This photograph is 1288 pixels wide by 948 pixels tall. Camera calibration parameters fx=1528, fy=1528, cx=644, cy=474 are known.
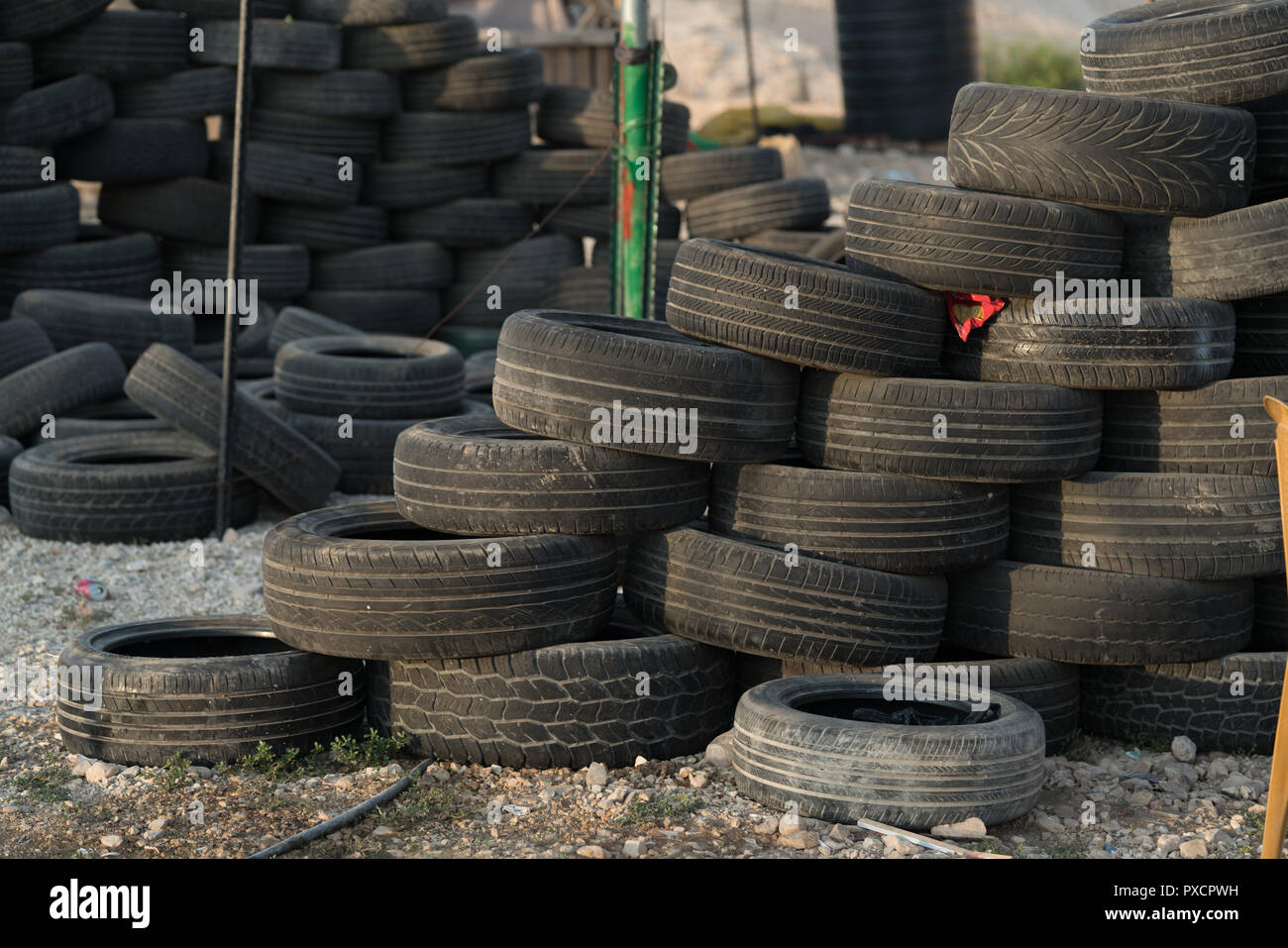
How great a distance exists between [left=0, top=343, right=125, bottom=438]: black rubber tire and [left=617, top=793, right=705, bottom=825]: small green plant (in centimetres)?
605

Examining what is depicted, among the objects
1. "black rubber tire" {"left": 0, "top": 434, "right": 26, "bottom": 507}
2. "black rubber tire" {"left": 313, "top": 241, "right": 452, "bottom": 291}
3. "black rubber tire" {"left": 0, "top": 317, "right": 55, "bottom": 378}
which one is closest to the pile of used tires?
"black rubber tire" {"left": 0, "top": 434, "right": 26, "bottom": 507}

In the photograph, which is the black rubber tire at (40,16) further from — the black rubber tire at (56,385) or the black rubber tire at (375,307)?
the black rubber tire at (56,385)

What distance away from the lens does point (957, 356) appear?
241 inches

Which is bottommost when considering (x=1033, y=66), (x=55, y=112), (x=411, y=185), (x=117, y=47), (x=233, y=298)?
(x=233, y=298)

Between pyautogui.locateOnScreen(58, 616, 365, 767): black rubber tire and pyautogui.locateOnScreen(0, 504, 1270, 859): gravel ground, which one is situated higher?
pyautogui.locateOnScreen(58, 616, 365, 767): black rubber tire

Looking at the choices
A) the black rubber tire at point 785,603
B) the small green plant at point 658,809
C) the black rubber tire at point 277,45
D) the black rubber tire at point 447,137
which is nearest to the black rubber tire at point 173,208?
the black rubber tire at point 277,45

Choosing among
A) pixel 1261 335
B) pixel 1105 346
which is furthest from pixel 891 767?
pixel 1261 335

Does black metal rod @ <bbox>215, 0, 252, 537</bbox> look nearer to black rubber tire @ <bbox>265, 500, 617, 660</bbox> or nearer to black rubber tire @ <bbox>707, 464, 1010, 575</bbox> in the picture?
black rubber tire @ <bbox>265, 500, 617, 660</bbox>

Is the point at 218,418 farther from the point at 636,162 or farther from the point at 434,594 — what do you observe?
the point at 434,594

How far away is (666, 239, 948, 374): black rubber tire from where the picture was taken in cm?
575

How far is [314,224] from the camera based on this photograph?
1322cm

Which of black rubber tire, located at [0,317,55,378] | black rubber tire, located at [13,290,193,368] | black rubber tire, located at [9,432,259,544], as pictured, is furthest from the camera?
black rubber tire, located at [13,290,193,368]

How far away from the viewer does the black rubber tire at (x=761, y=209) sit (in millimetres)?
12766

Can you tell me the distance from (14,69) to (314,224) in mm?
2641
